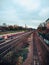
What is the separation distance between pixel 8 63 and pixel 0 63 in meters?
0.69

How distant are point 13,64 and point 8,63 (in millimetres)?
446

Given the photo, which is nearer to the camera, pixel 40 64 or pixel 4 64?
pixel 4 64

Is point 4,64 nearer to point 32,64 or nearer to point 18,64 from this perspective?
point 18,64

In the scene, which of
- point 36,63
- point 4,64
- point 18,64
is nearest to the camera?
point 4,64

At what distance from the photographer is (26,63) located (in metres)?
17.5

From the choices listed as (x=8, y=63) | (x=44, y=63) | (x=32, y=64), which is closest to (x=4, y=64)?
(x=8, y=63)

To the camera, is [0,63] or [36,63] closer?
[0,63]

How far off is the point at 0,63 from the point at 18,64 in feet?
5.41

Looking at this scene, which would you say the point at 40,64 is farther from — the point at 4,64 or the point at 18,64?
the point at 4,64

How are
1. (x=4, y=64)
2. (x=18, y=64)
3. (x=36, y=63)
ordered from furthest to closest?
1. (x=36, y=63)
2. (x=18, y=64)
3. (x=4, y=64)

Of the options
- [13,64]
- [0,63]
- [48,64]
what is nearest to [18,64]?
[13,64]

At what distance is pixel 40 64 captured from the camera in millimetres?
16922

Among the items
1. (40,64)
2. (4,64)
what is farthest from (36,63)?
(4,64)

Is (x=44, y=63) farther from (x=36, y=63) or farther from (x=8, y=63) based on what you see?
(x=8, y=63)
